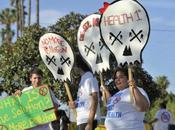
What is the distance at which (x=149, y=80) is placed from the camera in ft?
100

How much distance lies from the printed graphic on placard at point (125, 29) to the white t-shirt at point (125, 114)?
0.55 meters

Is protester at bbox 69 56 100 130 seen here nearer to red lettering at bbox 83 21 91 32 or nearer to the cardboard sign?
red lettering at bbox 83 21 91 32

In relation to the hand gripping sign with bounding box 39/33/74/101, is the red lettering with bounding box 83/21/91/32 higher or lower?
higher

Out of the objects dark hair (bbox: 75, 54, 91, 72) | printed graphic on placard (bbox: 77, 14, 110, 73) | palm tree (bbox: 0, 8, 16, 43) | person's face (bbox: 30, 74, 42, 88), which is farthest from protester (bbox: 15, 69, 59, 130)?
palm tree (bbox: 0, 8, 16, 43)

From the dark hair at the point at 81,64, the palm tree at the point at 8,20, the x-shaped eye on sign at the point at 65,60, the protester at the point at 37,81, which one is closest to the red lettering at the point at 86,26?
the dark hair at the point at 81,64

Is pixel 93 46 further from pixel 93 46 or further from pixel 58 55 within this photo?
pixel 58 55

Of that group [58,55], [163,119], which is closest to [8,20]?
[163,119]

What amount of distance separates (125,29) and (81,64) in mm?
1139

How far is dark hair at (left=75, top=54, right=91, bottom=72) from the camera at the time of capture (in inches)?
341

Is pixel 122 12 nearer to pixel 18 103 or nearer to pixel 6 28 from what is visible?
pixel 18 103

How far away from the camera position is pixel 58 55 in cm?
996

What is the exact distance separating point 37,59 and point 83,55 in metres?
16.9

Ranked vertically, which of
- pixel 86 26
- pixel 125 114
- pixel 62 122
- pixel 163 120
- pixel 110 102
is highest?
pixel 86 26

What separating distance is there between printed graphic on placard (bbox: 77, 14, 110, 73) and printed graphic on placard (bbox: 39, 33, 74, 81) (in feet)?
1.28
